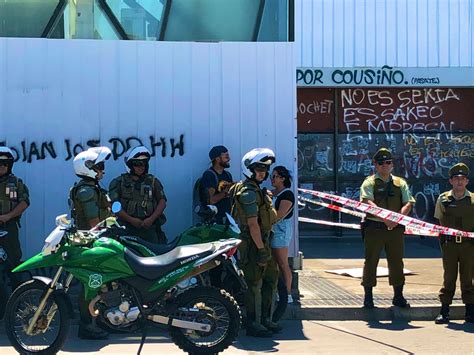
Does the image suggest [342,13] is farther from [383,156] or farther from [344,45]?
[383,156]

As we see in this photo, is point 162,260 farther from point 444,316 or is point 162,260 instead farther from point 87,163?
point 444,316

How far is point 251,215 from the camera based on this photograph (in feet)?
21.2

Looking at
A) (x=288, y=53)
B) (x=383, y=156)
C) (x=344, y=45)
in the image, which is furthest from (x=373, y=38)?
(x=383, y=156)

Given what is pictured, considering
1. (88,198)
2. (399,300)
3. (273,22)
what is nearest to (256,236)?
(88,198)

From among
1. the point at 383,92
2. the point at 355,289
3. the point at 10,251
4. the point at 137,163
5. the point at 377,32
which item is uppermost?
the point at 377,32

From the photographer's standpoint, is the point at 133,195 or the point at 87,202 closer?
the point at 87,202

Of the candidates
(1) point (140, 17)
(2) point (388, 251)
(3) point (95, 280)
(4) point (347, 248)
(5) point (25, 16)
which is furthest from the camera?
(4) point (347, 248)

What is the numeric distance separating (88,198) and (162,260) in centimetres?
141

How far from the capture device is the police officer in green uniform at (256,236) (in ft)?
21.4

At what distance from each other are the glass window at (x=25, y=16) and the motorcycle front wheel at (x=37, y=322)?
4.36m

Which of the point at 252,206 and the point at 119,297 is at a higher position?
the point at 252,206

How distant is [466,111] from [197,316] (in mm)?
11258

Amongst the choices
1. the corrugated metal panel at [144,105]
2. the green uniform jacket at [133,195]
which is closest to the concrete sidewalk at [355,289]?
the corrugated metal panel at [144,105]

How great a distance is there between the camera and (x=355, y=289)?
8.89m
